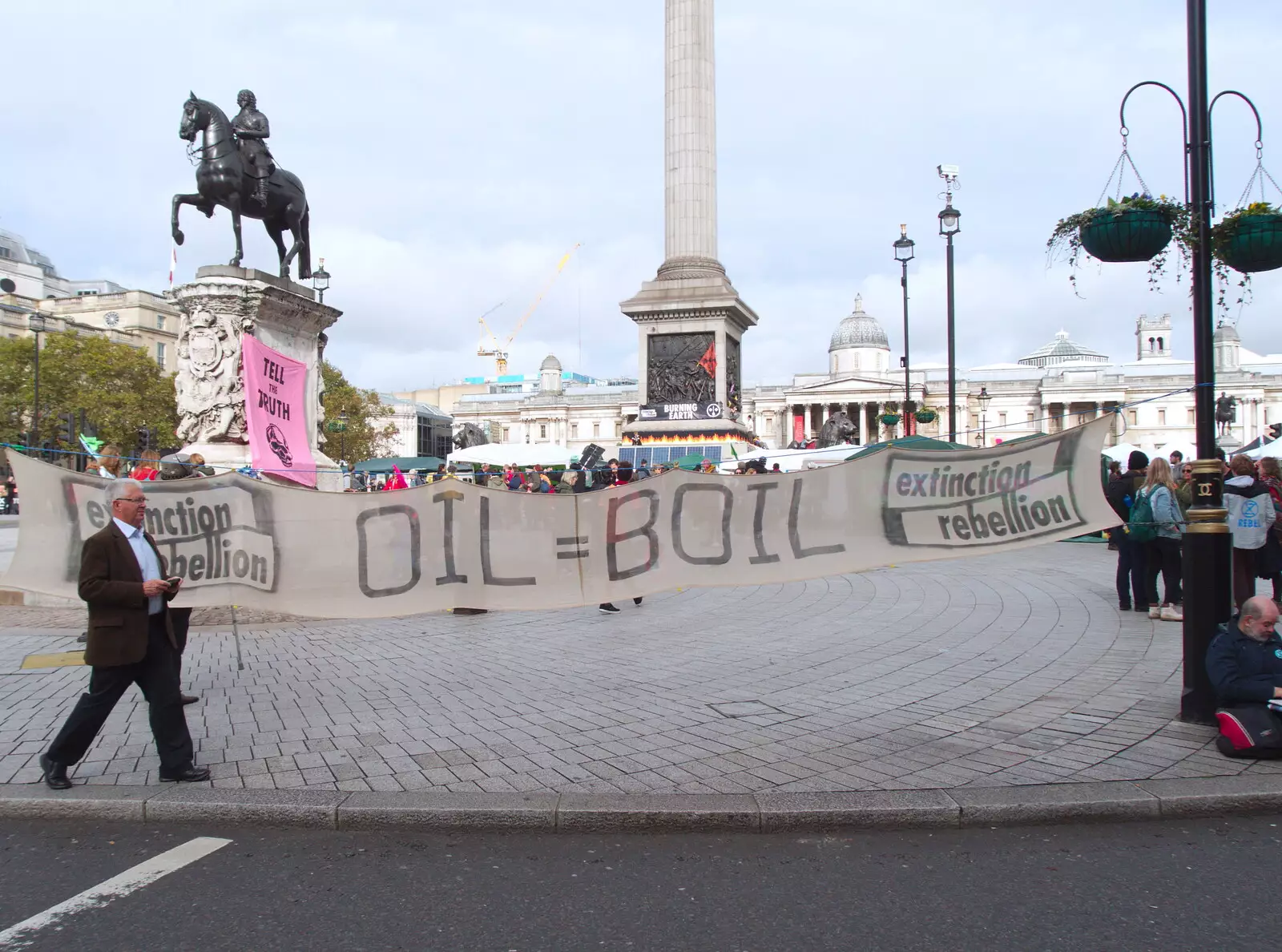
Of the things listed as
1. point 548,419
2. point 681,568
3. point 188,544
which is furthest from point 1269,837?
point 548,419

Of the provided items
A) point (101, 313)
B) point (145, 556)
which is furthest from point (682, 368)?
point (101, 313)

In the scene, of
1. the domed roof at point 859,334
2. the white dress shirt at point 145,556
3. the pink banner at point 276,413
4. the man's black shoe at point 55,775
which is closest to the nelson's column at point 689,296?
the pink banner at point 276,413

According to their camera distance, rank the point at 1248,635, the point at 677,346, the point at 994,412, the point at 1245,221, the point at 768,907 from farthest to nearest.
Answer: the point at 994,412, the point at 677,346, the point at 1245,221, the point at 1248,635, the point at 768,907

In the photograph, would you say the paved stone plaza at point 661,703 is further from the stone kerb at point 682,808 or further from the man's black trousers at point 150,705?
the man's black trousers at point 150,705

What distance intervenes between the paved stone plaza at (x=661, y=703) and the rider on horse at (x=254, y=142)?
19.0ft

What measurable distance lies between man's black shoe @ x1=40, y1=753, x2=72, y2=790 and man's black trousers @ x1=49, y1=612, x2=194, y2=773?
0.10ft

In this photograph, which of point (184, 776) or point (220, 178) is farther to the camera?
point (220, 178)

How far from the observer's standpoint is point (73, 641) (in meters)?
9.53

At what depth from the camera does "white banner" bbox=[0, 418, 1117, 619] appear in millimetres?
6609

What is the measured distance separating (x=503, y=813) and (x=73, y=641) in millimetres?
7072

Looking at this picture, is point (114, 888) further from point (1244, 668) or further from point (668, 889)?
point (1244, 668)

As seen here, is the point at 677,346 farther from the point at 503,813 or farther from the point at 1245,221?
the point at 503,813

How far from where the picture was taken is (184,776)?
5.15 m

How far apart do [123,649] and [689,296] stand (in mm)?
25857
